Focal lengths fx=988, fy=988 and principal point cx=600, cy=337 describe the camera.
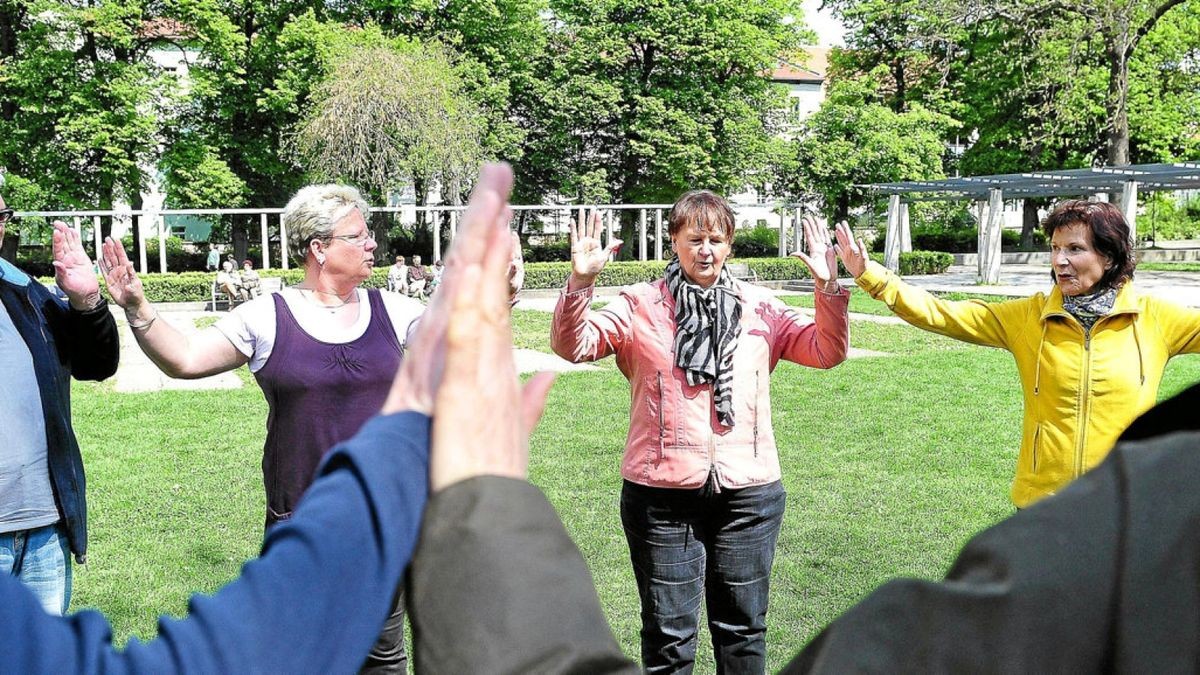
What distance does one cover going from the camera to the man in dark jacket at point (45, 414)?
3264mm

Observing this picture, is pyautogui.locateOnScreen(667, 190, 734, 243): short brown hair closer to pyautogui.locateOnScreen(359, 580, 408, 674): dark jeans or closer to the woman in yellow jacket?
the woman in yellow jacket

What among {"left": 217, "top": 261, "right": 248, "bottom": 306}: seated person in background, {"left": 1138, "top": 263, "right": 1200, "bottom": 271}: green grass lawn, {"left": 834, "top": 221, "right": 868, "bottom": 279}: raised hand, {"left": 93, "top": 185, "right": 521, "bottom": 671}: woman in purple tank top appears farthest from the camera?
{"left": 1138, "top": 263, "right": 1200, "bottom": 271}: green grass lawn

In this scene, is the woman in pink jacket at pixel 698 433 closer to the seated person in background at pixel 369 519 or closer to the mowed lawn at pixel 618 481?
the mowed lawn at pixel 618 481

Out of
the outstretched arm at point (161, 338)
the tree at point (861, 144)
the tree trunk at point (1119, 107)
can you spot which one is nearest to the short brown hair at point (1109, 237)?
the outstretched arm at point (161, 338)

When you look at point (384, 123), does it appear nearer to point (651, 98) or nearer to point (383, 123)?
point (383, 123)

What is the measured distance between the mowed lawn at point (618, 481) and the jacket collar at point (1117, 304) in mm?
456

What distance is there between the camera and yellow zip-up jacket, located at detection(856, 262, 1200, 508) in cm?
395

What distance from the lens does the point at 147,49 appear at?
1542 inches

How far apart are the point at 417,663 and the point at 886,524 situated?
630 centimetres

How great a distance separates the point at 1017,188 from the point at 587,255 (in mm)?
31298

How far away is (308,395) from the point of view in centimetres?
372

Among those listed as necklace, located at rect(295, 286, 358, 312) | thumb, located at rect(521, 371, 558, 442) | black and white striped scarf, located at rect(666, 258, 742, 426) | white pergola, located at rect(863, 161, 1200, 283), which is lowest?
black and white striped scarf, located at rect(666, 258, 742, 426)

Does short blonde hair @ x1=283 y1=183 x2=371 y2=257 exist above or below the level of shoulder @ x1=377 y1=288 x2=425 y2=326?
above

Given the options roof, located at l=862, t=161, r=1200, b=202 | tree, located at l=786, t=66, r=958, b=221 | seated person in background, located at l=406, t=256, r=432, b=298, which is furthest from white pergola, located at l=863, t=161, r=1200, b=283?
seated person in background, located at l=406, t=256, r=432, b=298
